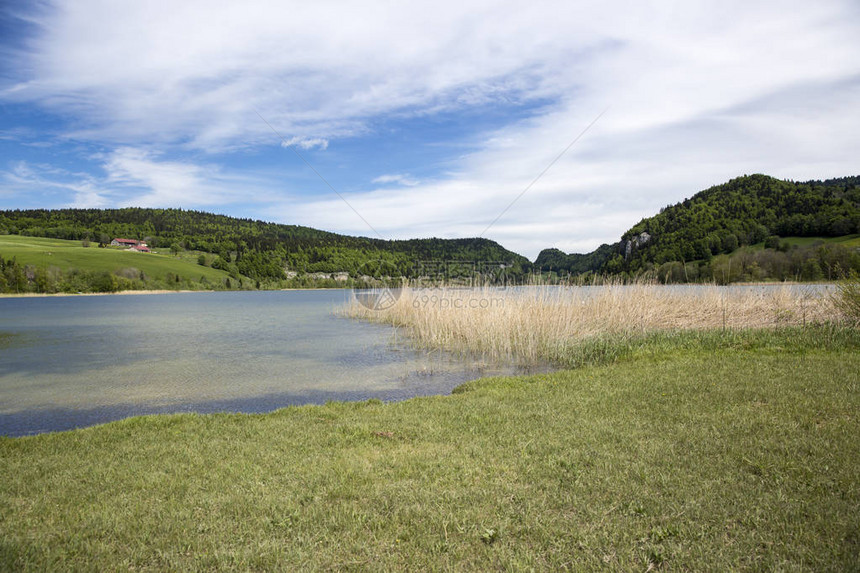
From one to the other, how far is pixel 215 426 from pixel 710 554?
5688 millimetres

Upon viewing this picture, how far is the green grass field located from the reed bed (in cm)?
8415

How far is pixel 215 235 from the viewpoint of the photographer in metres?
119

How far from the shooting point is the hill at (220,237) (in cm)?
9869

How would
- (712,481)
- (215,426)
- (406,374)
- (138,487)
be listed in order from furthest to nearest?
(406,374) < (215,426) < (138,487) < (712,481)

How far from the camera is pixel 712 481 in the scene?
3.81 metres

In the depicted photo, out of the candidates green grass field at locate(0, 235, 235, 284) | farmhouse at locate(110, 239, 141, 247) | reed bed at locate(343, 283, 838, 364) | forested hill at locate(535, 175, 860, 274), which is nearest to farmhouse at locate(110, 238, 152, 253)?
farmhouse at locate(110, 239, 141, 247)

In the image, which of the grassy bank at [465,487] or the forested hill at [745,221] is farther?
the forested hill at [745,221]

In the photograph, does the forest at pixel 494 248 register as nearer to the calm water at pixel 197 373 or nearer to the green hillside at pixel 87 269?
the green hillside at pixel 87 269

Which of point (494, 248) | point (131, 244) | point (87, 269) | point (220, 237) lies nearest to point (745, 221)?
point (494, 248)

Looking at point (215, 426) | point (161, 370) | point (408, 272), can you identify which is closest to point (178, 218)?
point (408, 272)

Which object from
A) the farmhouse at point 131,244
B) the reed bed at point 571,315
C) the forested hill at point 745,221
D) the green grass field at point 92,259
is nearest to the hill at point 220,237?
the farmhouse at point 131,244

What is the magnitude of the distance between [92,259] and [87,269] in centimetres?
812

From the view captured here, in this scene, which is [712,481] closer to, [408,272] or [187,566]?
[187,566]

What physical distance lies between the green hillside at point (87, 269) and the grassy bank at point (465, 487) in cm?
8143
